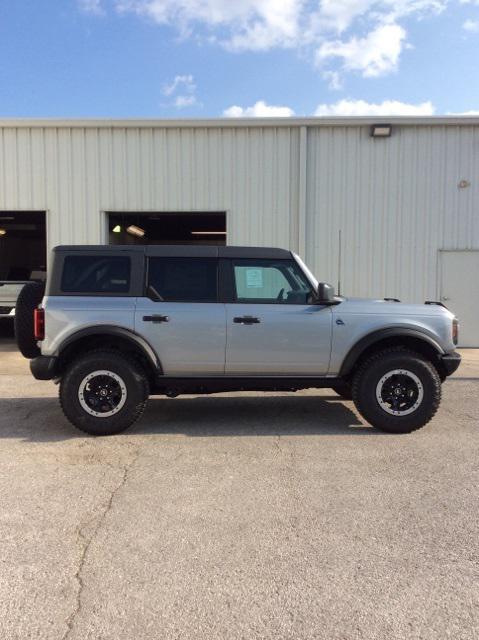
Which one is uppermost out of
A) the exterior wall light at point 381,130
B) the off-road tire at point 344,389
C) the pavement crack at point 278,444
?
the exterior wall light at point 381,130

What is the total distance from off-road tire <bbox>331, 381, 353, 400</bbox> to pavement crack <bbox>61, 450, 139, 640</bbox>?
7.60ft

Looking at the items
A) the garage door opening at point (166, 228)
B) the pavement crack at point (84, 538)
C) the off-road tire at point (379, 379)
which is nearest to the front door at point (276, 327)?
the off-road tire at point (379, 379)

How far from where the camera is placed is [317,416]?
6027 millimetres

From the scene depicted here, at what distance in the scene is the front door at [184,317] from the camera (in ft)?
17.1

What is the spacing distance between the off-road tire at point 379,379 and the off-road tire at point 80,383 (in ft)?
7.40

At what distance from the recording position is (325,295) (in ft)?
17.0

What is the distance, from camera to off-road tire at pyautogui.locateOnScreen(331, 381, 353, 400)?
5.48 metres

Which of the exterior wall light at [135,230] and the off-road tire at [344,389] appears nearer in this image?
the off-road tire at [344,389]

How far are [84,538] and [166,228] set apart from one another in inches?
607

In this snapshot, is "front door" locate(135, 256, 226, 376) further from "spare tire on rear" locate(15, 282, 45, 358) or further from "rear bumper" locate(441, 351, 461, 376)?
"rear bumper" locate(441, 351, 461, 376)

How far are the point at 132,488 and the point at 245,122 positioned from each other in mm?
9248

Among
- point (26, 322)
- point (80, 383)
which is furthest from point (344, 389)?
point (26, 322)

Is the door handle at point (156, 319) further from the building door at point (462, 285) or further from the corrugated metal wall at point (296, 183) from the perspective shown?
the building door at point (462, 285)

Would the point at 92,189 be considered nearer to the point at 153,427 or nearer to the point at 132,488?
the point at 153,427
